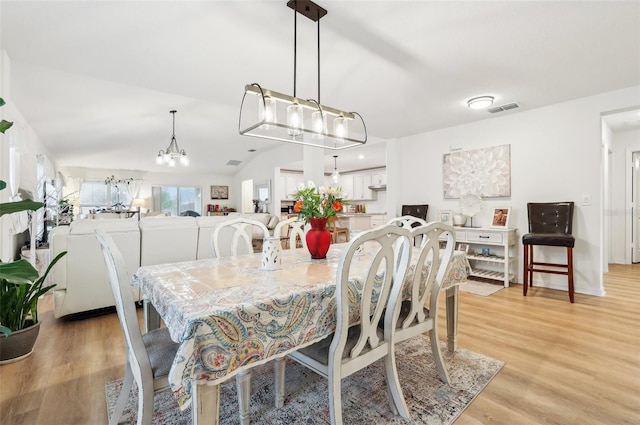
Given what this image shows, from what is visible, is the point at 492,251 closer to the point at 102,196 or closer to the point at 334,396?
the point at 334,396

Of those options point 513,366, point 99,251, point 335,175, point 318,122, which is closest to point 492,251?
point 513,366

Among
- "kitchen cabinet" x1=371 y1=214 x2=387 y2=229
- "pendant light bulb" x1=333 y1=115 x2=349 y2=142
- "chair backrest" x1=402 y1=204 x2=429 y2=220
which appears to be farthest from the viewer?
"kitchen cabinet" x1=371 y1=214 x2=387 y2=229

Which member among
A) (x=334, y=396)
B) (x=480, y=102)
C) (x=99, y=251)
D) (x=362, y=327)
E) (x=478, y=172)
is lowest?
(x=334, y=396)

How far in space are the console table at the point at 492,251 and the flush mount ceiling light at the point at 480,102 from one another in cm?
156

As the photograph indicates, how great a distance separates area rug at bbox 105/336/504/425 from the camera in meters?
1.57

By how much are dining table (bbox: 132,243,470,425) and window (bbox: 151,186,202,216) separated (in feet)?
29.2

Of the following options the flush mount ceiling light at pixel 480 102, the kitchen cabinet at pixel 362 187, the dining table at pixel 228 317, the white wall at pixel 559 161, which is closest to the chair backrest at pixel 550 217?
the white wall at pixel 559 161

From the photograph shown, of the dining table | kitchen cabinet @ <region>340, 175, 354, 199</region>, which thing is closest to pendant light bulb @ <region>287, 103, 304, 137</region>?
the dining table

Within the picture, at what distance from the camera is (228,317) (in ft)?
3.48

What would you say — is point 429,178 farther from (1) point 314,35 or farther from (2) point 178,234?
(2) point 178,234

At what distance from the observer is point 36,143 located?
550 cm

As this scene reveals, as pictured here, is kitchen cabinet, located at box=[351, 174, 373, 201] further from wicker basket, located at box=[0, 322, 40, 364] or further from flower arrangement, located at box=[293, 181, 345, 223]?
wicker basket, located at box=[0, 322, 40, 364]

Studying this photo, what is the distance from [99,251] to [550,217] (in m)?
4.97

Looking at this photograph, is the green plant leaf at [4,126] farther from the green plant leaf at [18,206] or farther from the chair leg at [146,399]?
the chair leg at [146,399]
